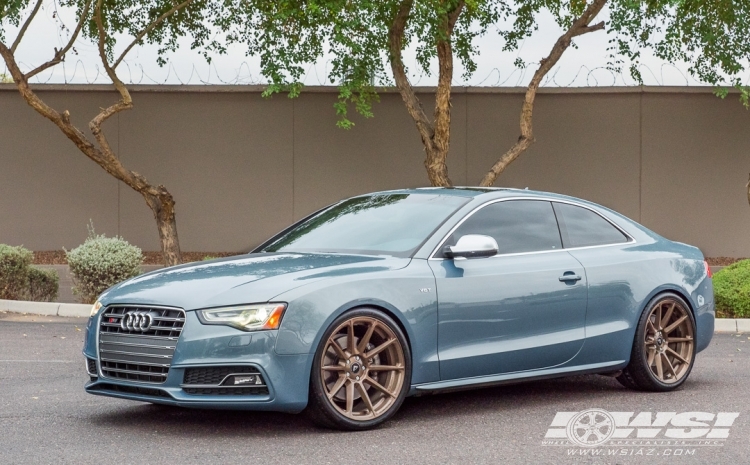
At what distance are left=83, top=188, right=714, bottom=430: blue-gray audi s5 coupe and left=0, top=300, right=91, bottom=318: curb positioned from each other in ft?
21.3

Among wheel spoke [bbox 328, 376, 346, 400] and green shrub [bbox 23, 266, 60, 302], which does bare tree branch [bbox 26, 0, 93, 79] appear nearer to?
green shrub [bbox 23, 266, 60, 302]

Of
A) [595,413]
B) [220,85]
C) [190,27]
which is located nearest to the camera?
[595,413]

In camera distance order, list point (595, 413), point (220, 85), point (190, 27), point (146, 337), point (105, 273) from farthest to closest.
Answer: point (220, 85) → point (190, 27) → point (105, 273) → point (595, 413) → point (146, 337)

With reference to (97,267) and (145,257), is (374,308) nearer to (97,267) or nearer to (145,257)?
(97,267)

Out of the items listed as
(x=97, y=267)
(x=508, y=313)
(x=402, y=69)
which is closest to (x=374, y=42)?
(x=402, y=69)

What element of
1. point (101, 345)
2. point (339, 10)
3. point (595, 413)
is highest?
point (339, 10)

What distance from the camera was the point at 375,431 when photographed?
21.8 ft

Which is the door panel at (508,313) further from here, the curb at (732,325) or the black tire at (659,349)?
the curb at (732,325)

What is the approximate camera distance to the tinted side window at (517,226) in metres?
7.57

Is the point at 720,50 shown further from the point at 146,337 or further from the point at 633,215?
the point at 146,337

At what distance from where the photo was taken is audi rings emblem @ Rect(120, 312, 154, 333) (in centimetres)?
639

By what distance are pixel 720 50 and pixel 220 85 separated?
924 centimetres

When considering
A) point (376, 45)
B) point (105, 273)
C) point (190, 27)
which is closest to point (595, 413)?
point (105, 273)

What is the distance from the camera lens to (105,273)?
14398 millimetres
